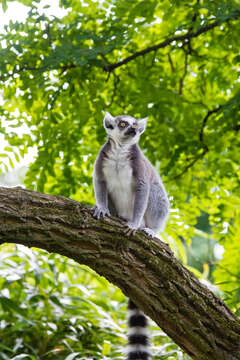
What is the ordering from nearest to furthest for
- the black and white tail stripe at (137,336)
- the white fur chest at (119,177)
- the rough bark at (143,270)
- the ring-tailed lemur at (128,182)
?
the rough bark at (143,270) → the black and white tail stripe at (137,336) → the ring-tailed lemur at (128,182) → the white fur chest at (119,177)

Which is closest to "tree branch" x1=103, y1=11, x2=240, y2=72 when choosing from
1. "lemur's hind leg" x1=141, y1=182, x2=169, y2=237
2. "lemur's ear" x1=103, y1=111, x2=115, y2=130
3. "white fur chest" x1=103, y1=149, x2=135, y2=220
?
"lemur's ear" x1=103, y1=111, x2=115, y2=130

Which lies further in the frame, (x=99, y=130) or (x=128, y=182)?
(x=99, y=130)

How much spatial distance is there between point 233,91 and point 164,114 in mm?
827

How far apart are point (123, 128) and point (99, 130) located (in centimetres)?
53

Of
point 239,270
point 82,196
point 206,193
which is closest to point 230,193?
point 206,193

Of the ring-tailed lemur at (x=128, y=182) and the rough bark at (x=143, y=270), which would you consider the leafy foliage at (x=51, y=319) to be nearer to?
the ring-tailed lemur at (x=128, y=182)

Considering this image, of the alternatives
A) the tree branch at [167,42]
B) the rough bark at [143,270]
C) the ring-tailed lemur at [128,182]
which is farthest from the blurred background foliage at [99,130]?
the rough bark at [143,270]

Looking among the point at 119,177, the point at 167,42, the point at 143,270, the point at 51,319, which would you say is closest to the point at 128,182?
the point at 119,177

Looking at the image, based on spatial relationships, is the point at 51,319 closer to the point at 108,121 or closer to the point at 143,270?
the point at 143,270

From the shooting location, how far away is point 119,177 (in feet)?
12.0

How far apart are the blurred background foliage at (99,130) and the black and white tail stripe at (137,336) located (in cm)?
66

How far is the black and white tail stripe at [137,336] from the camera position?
120 inches

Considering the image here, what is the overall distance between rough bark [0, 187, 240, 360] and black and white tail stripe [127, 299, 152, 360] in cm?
45

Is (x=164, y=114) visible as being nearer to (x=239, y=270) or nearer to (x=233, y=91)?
(x=233, y=91)
